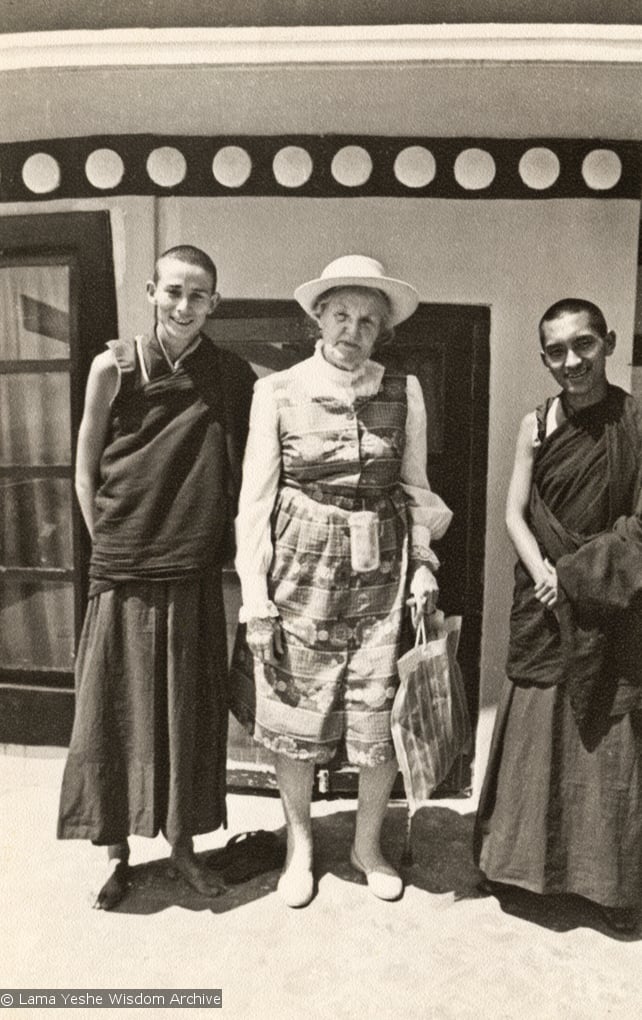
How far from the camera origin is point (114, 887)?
2.36m

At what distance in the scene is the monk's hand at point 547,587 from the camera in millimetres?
2203

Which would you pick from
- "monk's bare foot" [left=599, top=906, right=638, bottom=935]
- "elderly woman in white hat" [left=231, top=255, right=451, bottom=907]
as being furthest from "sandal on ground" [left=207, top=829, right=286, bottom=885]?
"monk's bare foot" [left=599, top=906, right=638, bottom=935]

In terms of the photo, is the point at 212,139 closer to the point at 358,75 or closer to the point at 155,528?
the point at 358,75

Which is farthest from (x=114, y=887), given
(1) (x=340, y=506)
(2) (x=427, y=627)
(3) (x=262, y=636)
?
(1) (x=340, y=506)

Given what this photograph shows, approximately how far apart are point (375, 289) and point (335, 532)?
680 millimetres

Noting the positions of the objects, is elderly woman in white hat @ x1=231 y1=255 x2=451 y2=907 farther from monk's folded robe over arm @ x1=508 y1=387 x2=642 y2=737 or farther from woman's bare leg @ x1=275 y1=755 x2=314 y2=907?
monk's folded robe over arm @ x1=508 y1=387 x2=642 y2=737

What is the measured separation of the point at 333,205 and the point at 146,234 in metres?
0.64

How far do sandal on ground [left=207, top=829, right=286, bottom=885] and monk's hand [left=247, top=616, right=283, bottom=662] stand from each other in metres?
0.71

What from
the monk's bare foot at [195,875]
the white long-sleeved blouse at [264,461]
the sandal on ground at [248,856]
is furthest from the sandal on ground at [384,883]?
the white long-sleeved blouse at [264,461]

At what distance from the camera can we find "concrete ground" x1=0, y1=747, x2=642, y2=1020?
2018 mm

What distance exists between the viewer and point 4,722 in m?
3.11

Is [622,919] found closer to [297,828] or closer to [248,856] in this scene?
[297,828]

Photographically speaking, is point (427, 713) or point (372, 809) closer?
point (427, 713)

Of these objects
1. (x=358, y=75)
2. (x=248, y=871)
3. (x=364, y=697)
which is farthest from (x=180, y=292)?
(x=248, y=871)
